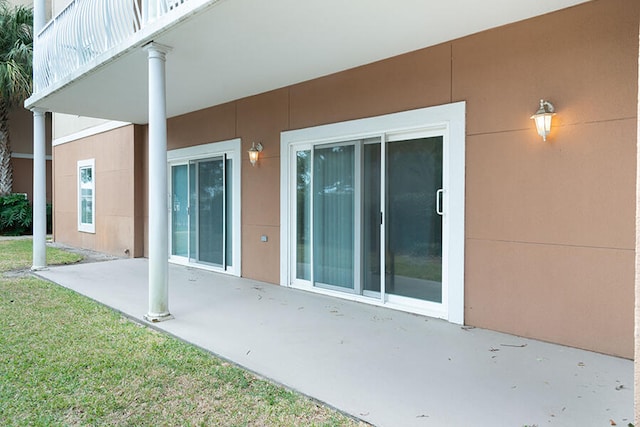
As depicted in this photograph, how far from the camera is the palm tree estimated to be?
12.6 meters

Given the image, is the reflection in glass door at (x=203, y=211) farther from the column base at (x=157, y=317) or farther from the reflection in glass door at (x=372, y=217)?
the column base at (x=157, y=317)

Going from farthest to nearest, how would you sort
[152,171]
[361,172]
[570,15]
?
[361,172]
[152,171]
[570,15]

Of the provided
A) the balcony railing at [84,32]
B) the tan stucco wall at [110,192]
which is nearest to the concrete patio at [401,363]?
the balcony railing at [84,32]

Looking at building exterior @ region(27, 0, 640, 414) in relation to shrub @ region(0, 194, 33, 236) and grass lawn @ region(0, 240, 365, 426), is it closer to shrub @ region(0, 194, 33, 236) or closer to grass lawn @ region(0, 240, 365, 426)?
grass lawn @ region(0, 240, 365, 426)

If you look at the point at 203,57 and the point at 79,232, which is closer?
the point at 203,57

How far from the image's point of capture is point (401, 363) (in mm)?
3293

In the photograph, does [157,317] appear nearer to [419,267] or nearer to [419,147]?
[419,267]

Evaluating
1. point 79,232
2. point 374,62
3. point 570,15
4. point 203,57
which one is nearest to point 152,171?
point 203,57

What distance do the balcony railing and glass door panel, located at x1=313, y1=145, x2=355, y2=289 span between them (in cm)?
265

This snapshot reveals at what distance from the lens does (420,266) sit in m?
4.73

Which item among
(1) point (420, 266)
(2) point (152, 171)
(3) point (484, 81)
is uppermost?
(3) point (484, 81)

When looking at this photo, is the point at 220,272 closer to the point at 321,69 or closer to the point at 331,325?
the point at 331,325

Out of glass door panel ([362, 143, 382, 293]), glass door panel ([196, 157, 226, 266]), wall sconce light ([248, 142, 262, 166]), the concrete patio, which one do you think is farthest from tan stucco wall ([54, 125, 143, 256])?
glass door panel ([362, 143, 382, 293])

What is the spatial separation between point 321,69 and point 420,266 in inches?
111
